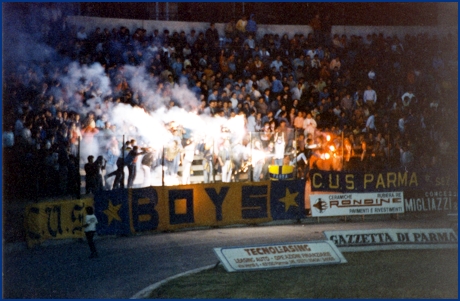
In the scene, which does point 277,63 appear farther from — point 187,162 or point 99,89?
point 99,89

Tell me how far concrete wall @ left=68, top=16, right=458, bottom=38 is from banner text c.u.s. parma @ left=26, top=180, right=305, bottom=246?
27.0 ft

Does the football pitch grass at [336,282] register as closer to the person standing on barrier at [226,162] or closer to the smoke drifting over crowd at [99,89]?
the person standing on barrier at [226,162]

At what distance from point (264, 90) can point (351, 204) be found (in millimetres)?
6508

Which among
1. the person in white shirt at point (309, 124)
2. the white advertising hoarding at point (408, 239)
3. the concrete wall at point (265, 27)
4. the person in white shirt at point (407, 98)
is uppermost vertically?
the concrete wall at point (265, 27)

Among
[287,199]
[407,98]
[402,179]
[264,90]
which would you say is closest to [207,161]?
[287,199]

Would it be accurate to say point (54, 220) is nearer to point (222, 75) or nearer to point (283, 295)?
point (283, 295)

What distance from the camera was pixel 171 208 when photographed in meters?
Result: 17.0

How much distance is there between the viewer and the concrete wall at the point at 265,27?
22734 millimetres

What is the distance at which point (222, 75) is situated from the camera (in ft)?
76.1

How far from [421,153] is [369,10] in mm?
8683

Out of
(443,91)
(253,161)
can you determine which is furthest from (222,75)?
(443,91)

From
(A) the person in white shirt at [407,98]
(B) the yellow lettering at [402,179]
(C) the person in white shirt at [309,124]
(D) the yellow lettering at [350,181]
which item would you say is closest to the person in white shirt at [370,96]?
(A) the person in white shirt at [407,98]

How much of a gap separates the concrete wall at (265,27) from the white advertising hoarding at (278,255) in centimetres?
1233

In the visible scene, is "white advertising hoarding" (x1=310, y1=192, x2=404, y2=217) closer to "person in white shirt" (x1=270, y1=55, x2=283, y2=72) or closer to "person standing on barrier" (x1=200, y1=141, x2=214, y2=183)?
"person standing on barrier" (x1=200, y1=141, x2=214, y2=183)
